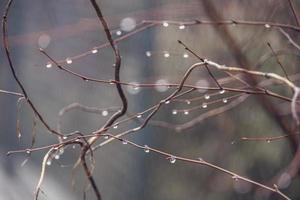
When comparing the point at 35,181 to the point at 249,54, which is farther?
the point at 35,181

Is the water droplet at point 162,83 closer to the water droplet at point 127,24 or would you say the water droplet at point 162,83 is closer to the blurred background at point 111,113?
the blurred background at point 111,113

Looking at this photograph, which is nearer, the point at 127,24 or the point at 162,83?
the point at 162,83

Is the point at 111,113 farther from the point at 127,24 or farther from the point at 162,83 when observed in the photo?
the point at 162,83

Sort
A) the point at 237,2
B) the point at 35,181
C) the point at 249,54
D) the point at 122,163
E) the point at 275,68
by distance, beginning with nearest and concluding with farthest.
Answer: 1. the point at 237,2
2. the point at 249,54
3. the point at 275,68
4. the point at 35,181
5. the point at 122,163

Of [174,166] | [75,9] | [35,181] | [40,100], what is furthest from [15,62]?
[174,166]

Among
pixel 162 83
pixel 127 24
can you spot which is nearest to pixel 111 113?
pixel 127 24

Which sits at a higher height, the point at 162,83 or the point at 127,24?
the point at 127,24

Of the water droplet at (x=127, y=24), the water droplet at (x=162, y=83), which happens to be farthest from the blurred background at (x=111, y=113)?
the water droplet at (x=127, y=24)

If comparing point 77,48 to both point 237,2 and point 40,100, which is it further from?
point 237,2
